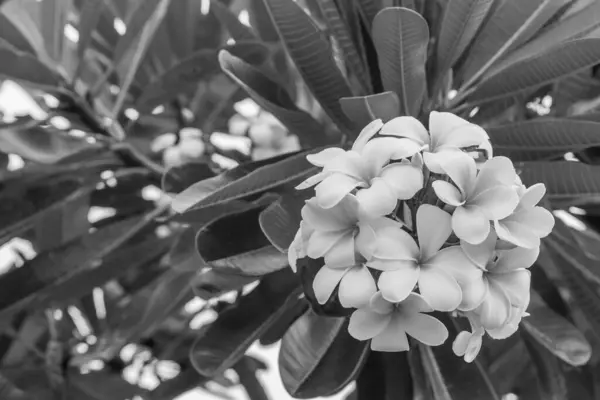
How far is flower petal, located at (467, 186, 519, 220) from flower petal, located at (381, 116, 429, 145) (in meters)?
0.06

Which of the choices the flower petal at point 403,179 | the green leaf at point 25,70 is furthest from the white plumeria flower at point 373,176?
the green leaf at point 25,70

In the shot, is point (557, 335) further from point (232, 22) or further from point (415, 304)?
point (232, 22)

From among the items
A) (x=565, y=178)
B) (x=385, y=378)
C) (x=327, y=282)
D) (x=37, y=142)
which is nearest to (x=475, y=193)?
(x=327, y=282)

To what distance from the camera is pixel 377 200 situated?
19.8 inches

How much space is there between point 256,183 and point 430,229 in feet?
0.63

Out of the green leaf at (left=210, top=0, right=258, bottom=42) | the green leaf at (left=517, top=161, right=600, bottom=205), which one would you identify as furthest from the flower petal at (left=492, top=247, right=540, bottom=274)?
the green leaf at (left=210, top=0, right=258, bottom=42)

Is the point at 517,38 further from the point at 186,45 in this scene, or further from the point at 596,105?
the point at 186,45

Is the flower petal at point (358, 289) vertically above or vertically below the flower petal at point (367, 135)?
below

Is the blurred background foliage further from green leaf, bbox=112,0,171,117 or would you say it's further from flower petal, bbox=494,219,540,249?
flower petal, bbox=494,219,540,249

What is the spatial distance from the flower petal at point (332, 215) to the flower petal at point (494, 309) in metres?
0.10

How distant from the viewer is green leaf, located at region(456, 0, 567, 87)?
2.33 ft

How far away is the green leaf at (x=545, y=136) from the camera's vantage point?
2.19ft

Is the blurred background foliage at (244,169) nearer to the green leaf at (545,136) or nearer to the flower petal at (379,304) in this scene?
the green leaf at (545,136)

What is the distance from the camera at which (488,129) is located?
728 mm
